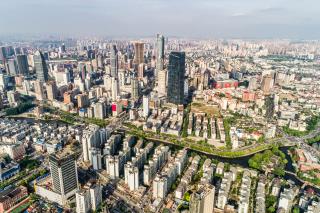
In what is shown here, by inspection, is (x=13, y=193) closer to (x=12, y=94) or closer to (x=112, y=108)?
(x=112, y=108)

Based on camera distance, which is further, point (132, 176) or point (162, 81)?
point (162, 81)

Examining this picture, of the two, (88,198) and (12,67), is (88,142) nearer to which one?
(88,198)

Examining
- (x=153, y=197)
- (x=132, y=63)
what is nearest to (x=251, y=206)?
(x=153, y=197)

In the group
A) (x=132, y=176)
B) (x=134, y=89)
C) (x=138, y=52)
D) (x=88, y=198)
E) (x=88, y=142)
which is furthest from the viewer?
(x=138, y=52)

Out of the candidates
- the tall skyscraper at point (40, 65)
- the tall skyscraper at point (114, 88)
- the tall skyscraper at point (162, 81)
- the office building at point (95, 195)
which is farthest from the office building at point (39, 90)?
the office building at point (95, 195)

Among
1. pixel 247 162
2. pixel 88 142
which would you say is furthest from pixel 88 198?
pixel 247 162

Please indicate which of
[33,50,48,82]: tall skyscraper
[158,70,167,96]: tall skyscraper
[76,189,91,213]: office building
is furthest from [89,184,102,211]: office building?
[33,50,48,82]: tall skyscraper

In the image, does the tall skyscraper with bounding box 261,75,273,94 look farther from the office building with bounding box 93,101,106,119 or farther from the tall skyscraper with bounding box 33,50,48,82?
the tall skyscraper with bounding box 33,50,48,82
